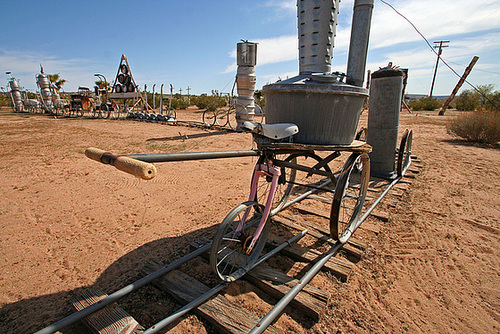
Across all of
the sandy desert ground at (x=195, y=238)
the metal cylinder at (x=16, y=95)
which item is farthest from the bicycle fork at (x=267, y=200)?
the metal cylinder at (x=16, y=95)

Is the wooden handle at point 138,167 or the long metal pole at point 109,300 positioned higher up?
the wooden handle at point 138,167

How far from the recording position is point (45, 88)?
69.3 ft

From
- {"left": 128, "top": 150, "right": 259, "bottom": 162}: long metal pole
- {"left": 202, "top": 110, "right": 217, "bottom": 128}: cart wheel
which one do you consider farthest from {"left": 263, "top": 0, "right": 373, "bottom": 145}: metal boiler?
{"left": 202, "top": 110, "right": 217, "bottom": 128}: cart wheel

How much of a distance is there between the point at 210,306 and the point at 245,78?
9587 mm

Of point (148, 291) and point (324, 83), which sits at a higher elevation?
point (324, 83)

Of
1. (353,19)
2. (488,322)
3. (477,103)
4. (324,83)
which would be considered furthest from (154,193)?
(477,103)

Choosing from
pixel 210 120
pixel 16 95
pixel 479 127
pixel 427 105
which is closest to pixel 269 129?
pixel 479 127

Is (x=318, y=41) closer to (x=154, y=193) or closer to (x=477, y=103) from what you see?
(x=154, y=193)

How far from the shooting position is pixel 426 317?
201 cm

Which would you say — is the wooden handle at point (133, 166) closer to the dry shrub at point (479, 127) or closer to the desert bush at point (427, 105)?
the dry shrub at point (479, 127)

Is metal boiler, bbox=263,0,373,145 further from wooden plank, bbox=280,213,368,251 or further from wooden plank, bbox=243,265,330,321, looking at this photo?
wooden plank, bbox=243,265,330,321

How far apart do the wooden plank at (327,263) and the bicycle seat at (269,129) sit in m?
1.27

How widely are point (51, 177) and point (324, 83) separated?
5443mm

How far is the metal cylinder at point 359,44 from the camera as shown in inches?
108
